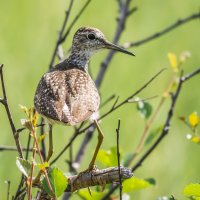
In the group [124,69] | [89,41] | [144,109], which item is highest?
[89,41]

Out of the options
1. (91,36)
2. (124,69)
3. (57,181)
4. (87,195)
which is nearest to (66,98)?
(87,195)

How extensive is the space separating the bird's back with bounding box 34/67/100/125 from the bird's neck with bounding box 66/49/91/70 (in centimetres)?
95

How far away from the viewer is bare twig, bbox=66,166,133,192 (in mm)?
4593

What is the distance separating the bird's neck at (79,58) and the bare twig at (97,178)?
2641 millimetres

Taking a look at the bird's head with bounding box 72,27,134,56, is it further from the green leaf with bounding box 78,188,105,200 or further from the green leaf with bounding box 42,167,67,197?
the green leaf with bounding box 42,167,67,197

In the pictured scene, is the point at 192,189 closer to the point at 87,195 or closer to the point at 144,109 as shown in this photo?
the point at 87,195

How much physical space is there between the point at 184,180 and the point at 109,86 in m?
2.03

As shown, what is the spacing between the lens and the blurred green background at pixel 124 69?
9.08 metres

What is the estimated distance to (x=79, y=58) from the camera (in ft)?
25.1

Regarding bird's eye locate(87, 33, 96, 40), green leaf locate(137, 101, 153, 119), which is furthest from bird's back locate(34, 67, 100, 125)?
bird's eye locate(87, 33, 96, 40)

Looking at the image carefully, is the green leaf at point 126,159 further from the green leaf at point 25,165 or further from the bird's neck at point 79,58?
the green leaf at point 25,165

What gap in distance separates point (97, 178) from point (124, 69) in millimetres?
6034

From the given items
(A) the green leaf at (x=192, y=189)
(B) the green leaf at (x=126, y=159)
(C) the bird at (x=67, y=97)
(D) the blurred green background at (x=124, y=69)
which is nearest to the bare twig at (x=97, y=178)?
(A) the green leaf at (x=192, y=189)

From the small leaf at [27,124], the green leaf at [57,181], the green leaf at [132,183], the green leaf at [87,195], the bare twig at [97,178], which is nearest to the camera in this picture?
the small leaf at [27,124]
